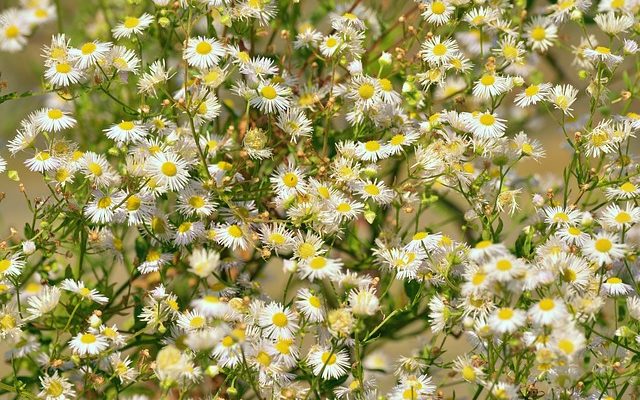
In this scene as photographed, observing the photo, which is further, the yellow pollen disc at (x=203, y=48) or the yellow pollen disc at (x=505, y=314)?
the yellow pollen disc at (x=203, y=48)

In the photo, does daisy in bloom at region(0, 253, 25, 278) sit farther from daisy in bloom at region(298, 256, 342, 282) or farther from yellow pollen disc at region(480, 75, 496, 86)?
yellow pollen disc at region(480, 75, 496, 86)

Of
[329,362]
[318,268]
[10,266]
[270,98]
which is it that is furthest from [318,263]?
[10,266]

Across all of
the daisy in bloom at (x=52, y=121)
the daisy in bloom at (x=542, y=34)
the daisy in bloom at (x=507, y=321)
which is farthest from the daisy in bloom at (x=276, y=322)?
the daisy in bloom at (x=542, y=34)

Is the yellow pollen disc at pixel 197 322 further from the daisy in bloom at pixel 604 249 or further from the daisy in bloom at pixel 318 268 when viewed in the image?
the daisy in bloom at pixel 604 249

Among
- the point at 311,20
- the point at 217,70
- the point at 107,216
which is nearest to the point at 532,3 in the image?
the point at 311,20

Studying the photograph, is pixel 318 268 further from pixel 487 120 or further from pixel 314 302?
pixel 487 120

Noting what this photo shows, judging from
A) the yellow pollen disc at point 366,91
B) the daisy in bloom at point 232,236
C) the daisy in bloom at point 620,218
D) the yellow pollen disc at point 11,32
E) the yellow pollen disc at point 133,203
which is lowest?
the daisy in bloom at point 620,218
